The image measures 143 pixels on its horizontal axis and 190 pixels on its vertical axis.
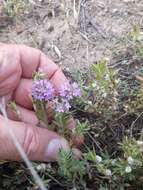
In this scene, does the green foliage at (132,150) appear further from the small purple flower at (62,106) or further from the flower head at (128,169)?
the small purple flower at (62,106)

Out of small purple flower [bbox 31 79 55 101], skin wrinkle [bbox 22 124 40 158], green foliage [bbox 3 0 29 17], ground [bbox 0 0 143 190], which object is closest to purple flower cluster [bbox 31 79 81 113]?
small purple flower [bbox 31 79 55 101]

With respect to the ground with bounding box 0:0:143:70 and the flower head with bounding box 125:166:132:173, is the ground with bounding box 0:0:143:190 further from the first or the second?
the flower head with bounding box 125:166:132:173

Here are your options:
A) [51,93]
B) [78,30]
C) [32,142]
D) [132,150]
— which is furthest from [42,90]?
[78,30]

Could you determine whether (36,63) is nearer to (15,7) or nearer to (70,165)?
(70,165)

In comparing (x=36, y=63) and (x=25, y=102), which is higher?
(x=36, y=63)

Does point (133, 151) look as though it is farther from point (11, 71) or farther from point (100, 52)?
A: point (100, 52)

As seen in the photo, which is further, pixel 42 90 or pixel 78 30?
pixel 78 30
